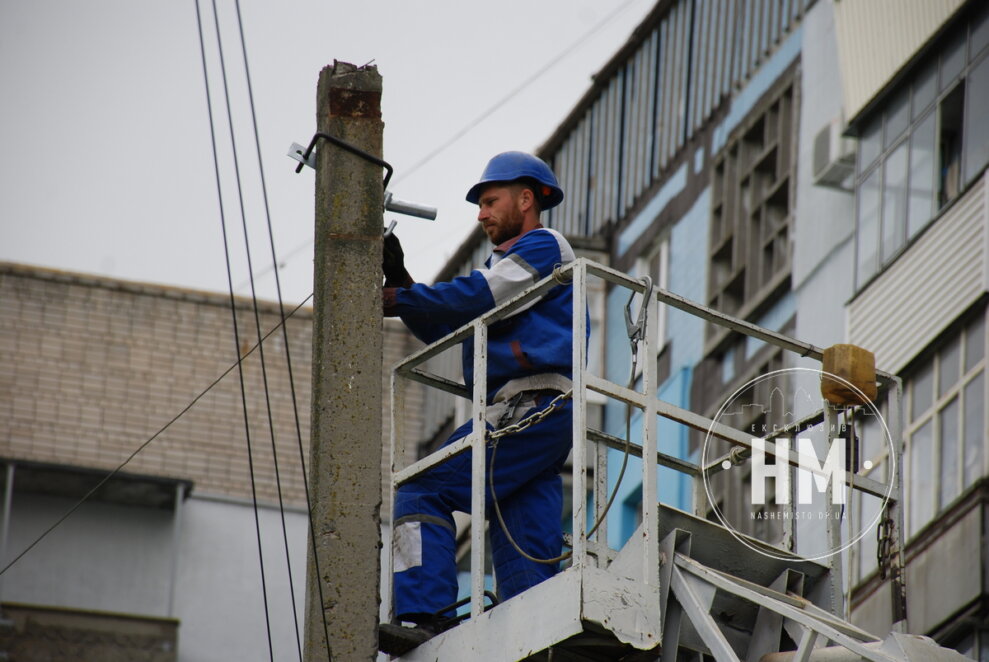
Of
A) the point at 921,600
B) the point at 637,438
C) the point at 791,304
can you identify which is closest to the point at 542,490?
the point at 921,600

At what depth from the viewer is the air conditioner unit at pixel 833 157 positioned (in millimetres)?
21312

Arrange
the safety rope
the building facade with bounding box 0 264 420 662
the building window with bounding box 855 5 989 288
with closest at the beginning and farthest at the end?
the safety rope
the building window with bounding box 855 5 989 288
the building facade with bounding box 0 264 420 662

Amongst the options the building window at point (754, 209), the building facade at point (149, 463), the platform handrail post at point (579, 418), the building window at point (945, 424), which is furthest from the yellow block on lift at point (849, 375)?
the building facade at point (149, 463)

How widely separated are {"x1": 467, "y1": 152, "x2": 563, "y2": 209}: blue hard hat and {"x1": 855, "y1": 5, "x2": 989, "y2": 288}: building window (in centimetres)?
895

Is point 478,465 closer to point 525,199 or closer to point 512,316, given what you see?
point 512,316

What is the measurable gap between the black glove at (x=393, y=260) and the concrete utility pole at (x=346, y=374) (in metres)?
0.50

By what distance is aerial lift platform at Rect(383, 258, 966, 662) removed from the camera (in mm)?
8070

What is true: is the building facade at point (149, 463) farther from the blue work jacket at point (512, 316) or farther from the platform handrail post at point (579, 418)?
the platform handrail post at point (579, 418)

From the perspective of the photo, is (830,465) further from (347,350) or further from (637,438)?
(637,438)

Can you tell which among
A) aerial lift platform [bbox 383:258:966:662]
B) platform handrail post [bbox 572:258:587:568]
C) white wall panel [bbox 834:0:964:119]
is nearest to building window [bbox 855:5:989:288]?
white wall panel [bbox 834:0:964:119]

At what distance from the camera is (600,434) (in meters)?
9.54

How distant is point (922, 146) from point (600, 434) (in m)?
10.8

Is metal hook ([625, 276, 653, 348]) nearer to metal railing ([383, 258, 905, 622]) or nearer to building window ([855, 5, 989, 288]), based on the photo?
metal railing ([383, 258, 905, 622])

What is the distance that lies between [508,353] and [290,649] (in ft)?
81.8
